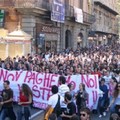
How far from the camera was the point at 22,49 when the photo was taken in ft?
83.9

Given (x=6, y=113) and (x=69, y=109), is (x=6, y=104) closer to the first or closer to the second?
(x=6, y=113)

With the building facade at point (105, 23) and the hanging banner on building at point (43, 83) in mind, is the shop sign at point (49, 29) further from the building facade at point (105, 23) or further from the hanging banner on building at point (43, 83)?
the hanging banner on building at point (43, 83)

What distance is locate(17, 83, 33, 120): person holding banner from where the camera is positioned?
9211mm

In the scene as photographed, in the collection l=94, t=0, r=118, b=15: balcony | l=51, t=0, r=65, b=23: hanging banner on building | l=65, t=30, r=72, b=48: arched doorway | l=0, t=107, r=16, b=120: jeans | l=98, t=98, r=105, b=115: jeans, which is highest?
l=94, t=0, r=118, b=15: balcony

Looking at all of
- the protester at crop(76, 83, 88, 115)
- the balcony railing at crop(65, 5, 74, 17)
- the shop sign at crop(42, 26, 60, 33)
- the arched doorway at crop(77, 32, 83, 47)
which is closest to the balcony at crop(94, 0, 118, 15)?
the arched doorway at crop(77, 32, 83, 47)

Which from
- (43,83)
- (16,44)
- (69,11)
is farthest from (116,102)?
(69,11)

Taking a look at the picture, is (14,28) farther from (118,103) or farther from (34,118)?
(118,103)

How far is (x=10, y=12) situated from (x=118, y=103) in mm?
19726

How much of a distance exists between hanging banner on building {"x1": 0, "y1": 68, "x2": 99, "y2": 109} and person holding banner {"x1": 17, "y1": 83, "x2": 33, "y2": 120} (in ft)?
9.81

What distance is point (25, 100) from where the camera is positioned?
31.0 feet

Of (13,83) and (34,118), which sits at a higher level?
(13,83)

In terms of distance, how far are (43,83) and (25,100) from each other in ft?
11.3

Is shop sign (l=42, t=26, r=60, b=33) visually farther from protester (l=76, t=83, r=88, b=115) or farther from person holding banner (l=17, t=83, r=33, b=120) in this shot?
person holding banner (l=17, t=83, r=33, b=120)

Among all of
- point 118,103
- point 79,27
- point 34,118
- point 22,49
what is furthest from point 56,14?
point 118,103
